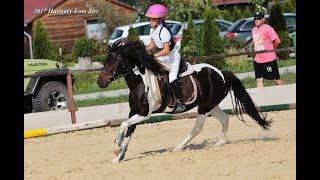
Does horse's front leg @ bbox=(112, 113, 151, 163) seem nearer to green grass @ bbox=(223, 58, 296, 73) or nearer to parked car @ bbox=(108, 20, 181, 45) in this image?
green grass @ bbox=(223, 58, 296, 73)

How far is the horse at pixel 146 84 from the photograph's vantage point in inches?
341

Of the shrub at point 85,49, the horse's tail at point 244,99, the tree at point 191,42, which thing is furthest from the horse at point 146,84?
the shrub at point 85,49

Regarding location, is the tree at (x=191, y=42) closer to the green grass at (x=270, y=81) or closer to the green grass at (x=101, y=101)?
the green grass at (x=270, y=81)

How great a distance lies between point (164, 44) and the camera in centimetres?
883

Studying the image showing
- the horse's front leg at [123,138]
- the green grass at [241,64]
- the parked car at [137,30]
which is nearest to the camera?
the horse's front leg at [123,138]

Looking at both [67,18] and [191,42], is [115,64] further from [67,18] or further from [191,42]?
[67,18]

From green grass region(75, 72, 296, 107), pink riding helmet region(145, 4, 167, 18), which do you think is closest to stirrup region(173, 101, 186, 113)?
pink riding helmet region(145, 4, 167, 18)

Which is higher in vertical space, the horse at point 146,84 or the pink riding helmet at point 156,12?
the pink riding helmet at point 156,12

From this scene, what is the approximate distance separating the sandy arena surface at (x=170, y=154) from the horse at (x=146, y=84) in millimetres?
363

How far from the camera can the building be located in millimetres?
32094

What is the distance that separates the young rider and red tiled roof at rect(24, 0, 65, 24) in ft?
74.5

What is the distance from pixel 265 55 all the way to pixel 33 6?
20623 millimetres
